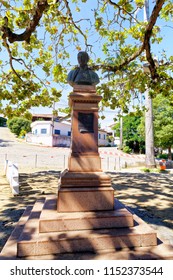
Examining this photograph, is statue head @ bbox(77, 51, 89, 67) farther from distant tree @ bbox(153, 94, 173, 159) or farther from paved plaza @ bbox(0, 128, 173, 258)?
distant tree @ bbox(153, 94, 173, 159)

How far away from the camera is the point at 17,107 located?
909 cm

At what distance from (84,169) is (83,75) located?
7.12 feet

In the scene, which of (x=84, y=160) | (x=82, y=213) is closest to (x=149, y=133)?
(x=84, y=160)

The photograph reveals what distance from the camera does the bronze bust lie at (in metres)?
4.68

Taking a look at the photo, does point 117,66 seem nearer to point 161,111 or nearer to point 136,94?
point 136,94

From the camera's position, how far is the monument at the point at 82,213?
10.8ft

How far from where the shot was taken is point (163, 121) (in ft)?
85.1

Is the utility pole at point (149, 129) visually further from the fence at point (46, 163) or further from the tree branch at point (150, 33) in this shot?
the tree branch at point (150, 33)

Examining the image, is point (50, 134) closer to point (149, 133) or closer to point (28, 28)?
point (149, 133)

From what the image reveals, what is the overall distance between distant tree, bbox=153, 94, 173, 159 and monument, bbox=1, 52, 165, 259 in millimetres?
22887

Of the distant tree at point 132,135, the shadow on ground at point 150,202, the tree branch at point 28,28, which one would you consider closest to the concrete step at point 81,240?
the shadow on ground at point 150,202

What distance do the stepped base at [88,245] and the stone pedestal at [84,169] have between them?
0.53m
